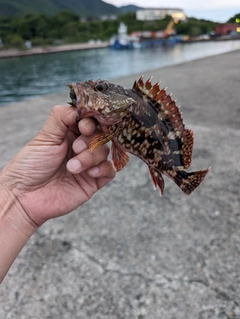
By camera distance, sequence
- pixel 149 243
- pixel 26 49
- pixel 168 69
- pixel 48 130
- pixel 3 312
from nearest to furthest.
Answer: pixel 48 130 → pixel 3 312 → pixel 149 243 → pixel 168 69 → pixel 26 49

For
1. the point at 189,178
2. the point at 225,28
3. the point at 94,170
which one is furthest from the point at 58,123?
the point at 225,28

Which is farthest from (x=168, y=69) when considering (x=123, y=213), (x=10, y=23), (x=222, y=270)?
(x=10, y=23)

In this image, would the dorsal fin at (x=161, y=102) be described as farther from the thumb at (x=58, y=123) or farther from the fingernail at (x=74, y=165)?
the fingernail at (x=74, y=165)

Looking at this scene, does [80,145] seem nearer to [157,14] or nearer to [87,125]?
[87,125]

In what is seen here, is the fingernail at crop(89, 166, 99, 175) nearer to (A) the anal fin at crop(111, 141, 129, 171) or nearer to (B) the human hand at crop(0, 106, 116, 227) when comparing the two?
(B) the human hand at crop(0, 106, 116, 227)

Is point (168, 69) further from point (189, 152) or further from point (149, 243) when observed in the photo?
point (189, 152)

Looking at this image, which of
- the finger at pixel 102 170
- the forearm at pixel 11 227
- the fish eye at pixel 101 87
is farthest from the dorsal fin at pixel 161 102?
the forearm at pixel 11 227
